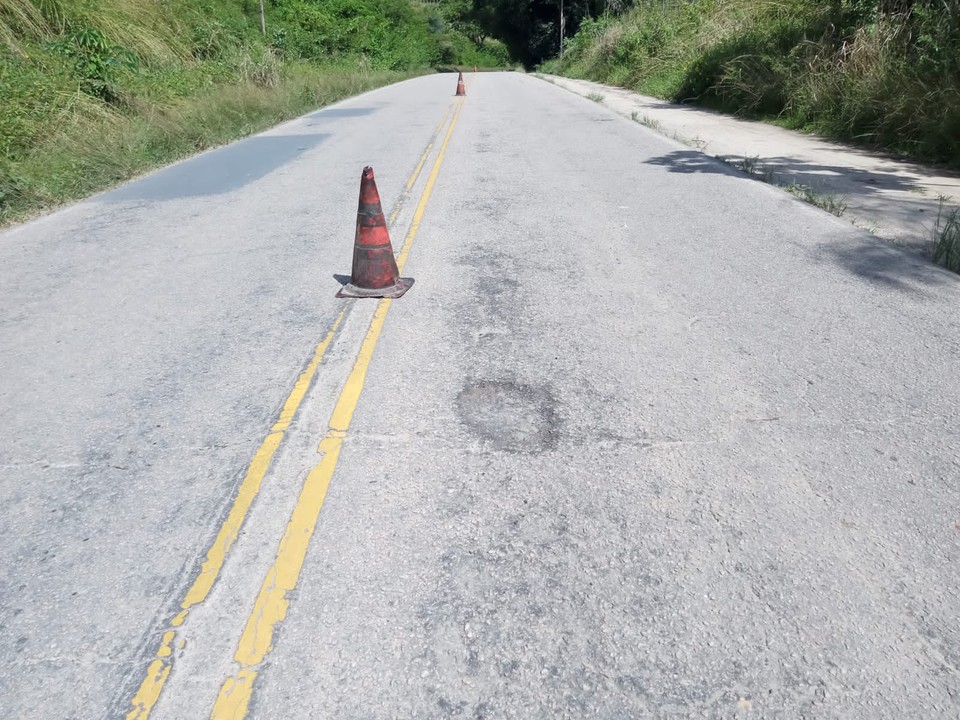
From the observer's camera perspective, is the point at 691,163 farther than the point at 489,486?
Yes

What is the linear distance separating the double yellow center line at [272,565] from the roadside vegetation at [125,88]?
6914mm

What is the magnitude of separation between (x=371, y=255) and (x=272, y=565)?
11.0 ft

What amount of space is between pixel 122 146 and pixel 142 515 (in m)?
10.7

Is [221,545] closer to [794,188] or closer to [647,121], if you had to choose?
[794,188]

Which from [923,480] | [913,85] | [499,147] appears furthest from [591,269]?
[913,85]

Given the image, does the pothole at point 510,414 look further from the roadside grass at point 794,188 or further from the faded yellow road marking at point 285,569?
the roadside grass at point 794,188

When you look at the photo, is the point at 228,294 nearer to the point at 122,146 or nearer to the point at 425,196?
the point at 425,196

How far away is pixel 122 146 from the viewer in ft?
38.8

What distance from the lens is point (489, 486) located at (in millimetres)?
3188

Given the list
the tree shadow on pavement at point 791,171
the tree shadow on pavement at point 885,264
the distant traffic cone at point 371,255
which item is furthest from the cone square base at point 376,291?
the tree shadow on pavement at point 791,171

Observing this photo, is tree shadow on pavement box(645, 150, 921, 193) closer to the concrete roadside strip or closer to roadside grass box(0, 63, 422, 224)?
the concrete roadside strip

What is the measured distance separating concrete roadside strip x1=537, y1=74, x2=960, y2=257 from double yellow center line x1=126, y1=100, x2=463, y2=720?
18.2 feet

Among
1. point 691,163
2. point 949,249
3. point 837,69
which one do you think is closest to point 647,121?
point 837,69

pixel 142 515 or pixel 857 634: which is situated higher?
pixel 857 634
